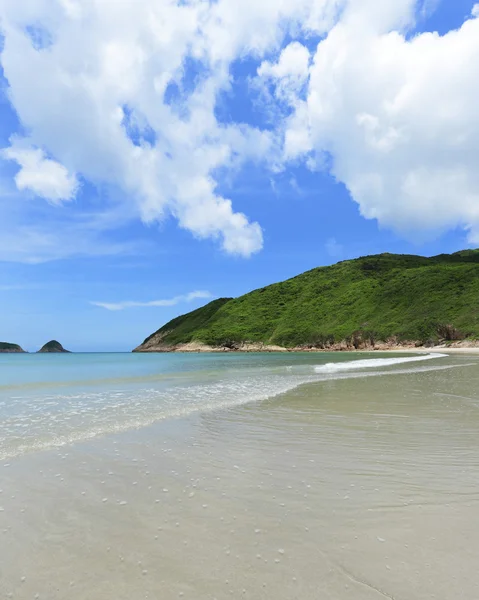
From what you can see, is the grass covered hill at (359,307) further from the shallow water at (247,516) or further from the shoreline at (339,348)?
the shallow water at (247,516)

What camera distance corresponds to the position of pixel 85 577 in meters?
3.67

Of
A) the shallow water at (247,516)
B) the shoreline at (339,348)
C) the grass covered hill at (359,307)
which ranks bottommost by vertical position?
the shallow water at (247,516)

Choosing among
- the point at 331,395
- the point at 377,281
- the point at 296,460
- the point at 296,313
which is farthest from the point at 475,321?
the point at 296,460

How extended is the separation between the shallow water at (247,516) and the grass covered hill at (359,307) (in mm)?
98068

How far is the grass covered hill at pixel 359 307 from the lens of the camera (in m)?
108

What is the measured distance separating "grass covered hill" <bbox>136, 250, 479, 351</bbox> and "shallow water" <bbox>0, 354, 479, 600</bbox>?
322 feet

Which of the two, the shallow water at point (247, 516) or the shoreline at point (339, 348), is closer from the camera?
the shallow water at point (247, 516)

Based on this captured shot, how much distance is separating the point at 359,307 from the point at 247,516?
14012 centimetres

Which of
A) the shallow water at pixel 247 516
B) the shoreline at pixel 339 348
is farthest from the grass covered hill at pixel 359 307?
the shallow water at pixel 247 516

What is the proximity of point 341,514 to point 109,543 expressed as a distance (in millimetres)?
2964

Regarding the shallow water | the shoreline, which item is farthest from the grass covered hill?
the shallow water

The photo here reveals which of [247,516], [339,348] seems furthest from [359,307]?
[247,516]

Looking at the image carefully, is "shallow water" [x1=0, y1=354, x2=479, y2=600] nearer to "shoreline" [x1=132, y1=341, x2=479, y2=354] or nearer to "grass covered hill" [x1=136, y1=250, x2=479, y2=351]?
"shoreline" [x1=132, y1=341, x2=479, y2=354]

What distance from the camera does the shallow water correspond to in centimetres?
354
